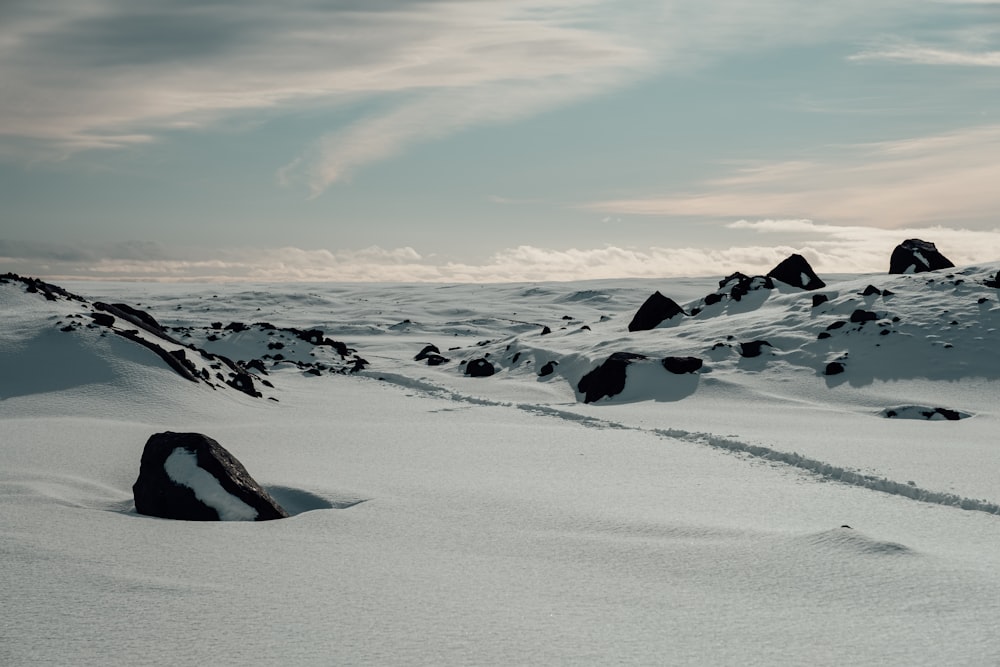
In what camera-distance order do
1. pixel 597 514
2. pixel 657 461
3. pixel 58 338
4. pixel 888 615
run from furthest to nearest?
pixel 58 338 → pixel 657 461 → pixel 597 514 → pixel 888 615

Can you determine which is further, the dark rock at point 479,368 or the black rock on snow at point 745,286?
the black rock on snow at point 745,286

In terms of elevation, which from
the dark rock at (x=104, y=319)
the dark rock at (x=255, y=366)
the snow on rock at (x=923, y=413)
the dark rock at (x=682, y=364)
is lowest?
the dark rock at (x=255, y=366)

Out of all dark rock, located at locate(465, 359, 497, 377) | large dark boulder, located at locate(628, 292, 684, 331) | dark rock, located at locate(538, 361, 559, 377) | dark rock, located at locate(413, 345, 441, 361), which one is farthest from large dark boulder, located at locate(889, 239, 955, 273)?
dark rock, located at locate(413, 345, 441, 361)

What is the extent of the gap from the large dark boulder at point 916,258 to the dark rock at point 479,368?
625 inches

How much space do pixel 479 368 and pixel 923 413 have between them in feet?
49.7

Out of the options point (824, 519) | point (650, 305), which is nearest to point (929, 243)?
point (650, 305)

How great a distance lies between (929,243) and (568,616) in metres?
31.9

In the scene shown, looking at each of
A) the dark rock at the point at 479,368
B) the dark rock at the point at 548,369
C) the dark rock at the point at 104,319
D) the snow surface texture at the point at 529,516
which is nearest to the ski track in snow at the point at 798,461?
the snow surface texture at the point at 529,516

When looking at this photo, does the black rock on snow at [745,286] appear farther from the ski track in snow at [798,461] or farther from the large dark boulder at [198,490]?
the large dark boulder at [198,490]

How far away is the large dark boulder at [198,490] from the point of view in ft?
23.8

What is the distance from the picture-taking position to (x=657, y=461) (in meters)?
10.9

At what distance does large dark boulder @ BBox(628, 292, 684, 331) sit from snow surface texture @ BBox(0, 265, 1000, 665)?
800 centimetres

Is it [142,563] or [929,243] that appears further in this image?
[929,243]

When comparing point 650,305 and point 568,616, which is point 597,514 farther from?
point 650,305
